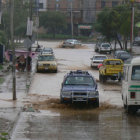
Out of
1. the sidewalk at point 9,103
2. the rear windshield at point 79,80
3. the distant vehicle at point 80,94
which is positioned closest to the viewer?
the sidewalk at point 9,103

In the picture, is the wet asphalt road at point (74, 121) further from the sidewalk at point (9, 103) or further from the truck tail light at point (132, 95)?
the truck tail light at point (132, 95)

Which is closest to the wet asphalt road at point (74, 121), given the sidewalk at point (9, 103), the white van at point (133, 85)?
the sidewalk at point (9, 103)

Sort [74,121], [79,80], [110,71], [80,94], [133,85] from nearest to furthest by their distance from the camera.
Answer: [74,121]
[133,85]
[80,94]
[79,80]
[110,71]

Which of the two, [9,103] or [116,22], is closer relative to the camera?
[9,103]

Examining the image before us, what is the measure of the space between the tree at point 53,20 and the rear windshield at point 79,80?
93565 millimetres

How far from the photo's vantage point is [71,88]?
20312 mm

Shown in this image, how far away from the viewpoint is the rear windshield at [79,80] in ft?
69.4

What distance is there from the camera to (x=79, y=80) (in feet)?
70.1

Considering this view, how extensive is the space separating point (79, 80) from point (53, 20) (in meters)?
95.1

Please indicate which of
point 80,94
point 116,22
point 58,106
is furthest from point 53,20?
point 80,94

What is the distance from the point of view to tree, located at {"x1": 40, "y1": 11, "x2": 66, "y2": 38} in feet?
375

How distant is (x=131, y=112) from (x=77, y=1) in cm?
10790

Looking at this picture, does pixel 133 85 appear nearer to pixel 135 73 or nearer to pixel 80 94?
pixel 135 73

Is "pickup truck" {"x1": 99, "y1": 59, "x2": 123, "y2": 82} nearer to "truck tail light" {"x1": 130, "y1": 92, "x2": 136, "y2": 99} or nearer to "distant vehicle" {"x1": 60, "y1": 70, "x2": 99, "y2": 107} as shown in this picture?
"distant vehicle" {"x1": 60, "y1": 70, "x2": 99, "y2": 107}
